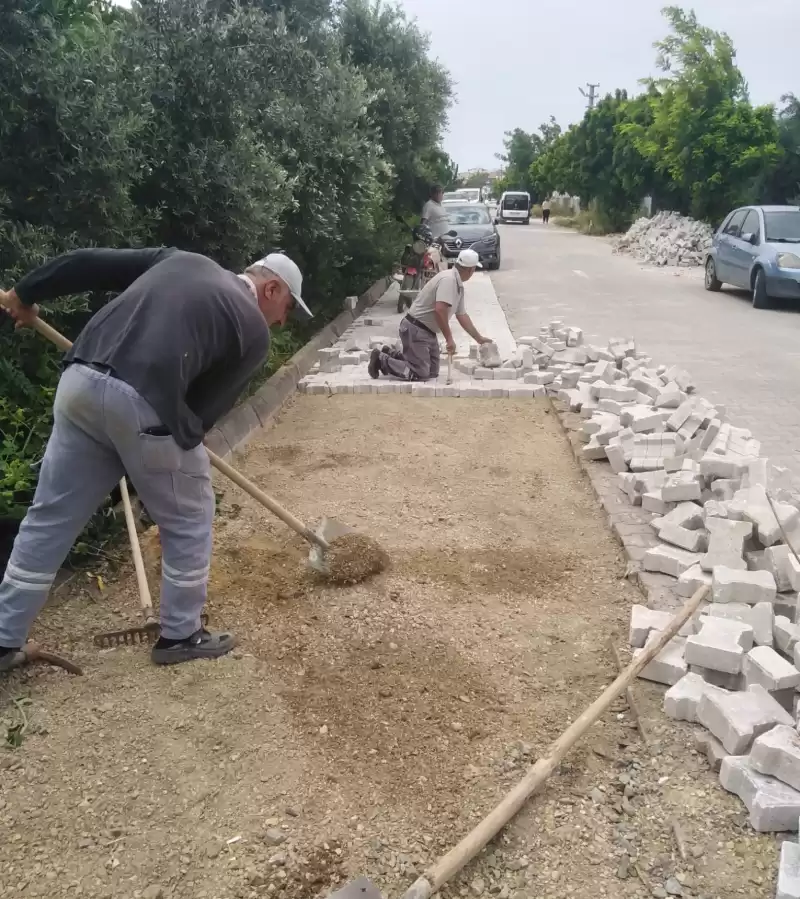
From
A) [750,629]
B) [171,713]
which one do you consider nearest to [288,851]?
[171,713]

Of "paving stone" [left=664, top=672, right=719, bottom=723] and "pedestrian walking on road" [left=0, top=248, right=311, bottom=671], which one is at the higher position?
"pedestrian walking on road" [left=0, top=248, right=311, bottom=671]

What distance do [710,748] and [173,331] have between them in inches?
92.9

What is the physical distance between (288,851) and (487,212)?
1911 cm

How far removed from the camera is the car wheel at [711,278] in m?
16.0

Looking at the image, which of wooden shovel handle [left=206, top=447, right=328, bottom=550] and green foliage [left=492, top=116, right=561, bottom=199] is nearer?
wooden shovel handle [left=206, top=447, right=328, bottom=550]

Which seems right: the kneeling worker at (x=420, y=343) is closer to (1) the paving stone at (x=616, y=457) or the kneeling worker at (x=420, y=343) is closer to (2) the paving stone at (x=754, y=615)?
(1) the paving stone at (x=616, y=457)

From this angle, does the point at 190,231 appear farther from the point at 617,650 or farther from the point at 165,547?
the point at 617,650

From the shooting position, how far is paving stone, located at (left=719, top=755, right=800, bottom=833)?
2549 millimetres

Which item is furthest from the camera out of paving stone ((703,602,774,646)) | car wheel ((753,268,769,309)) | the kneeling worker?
car wheel ((753,268,769,309))

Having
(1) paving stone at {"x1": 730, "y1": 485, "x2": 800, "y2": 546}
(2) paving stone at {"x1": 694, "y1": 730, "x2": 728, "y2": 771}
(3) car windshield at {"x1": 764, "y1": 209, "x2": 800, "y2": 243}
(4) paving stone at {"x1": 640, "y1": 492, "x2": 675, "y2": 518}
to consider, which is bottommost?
(2) paving stone at {"x1": 694, "y1": 730, "x2": 728, "y2": 771}

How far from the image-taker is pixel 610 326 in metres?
11.9

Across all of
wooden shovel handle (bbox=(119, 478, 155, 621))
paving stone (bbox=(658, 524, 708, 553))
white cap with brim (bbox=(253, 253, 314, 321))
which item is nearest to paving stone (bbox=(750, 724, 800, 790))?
paving stone (bbox=(658, 524, 708, 553))

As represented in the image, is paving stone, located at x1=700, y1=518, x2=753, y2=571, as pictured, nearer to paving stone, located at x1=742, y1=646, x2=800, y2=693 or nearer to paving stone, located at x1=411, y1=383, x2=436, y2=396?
paving stone, located at x1=742, y1=646, x2=800, y2=693

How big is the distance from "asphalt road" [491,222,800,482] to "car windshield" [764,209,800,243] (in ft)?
3.91
